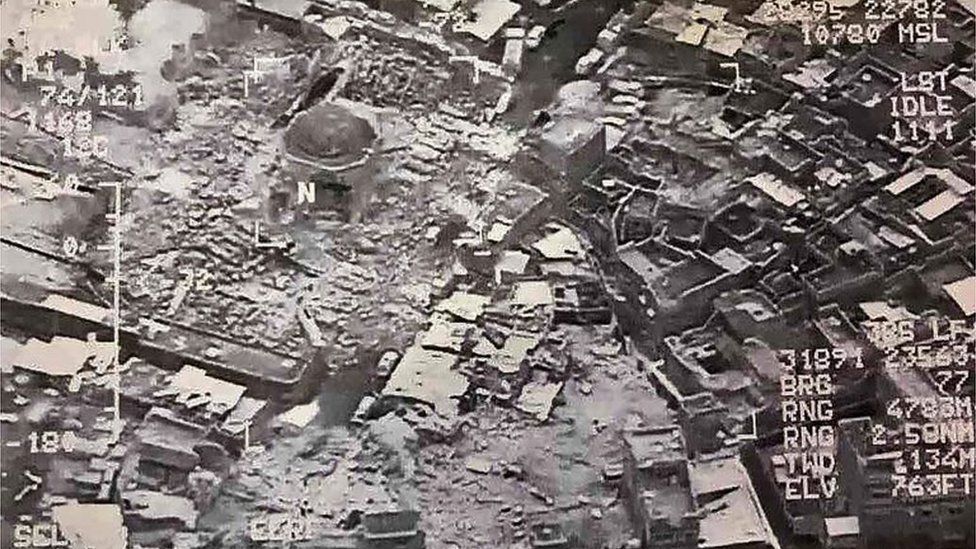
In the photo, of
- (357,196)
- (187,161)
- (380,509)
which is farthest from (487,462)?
(187,161)

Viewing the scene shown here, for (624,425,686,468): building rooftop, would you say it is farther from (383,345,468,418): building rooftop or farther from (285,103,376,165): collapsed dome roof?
(285,103,376,165): collapsed dome roof

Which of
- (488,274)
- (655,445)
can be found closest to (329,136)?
(488,274)

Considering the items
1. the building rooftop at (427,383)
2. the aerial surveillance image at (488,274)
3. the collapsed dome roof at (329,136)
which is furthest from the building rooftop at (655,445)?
the collapsed dome roof at (329,136)

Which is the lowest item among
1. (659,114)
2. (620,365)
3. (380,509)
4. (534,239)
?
(380,509)

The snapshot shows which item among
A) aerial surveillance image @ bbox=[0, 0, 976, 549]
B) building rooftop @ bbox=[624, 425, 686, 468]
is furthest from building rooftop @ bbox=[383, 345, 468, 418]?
building rooftop @ bbox=[624, 425, 686, 468]

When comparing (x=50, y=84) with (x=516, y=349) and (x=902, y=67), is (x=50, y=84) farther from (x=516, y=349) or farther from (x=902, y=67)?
(x=902, y=67)

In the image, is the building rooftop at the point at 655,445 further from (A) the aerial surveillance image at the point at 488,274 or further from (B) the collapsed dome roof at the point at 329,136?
(B) the collapsed dome roof at the point at 329,136

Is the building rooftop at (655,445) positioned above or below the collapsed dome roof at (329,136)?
below

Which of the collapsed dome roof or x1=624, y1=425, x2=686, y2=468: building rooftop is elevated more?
the collapsed dome roof

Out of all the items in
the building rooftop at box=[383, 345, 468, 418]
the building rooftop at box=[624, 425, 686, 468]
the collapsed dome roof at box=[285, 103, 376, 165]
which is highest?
the collapsed dome roof at box=[285, 103, 376, 165]
